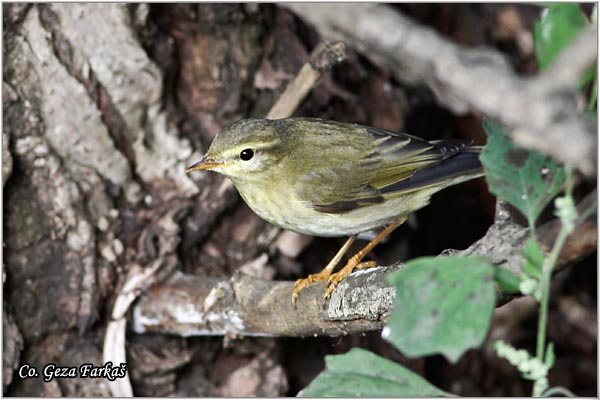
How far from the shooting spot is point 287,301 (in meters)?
3.11

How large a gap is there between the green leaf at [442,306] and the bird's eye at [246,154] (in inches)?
82.1

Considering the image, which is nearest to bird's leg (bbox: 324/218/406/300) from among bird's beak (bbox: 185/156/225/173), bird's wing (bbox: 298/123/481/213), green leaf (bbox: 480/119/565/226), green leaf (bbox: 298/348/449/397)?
bird's wing (bbox: 298/123/481/213)

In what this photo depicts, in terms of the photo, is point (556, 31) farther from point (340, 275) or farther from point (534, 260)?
point (340, 275)

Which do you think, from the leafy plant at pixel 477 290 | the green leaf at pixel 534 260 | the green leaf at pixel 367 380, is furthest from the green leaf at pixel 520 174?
the green leaf at pixel 367 380

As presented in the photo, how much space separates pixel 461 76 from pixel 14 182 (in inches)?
109

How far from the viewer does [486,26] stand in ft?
17.1

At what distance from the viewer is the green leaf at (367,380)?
1.63 meters

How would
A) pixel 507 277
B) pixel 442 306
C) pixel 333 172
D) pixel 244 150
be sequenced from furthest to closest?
1. pixel 333 172
2. pixel 244 150
3. pixel 507 277
4. pixel 442 306

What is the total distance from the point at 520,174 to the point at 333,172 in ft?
6.35

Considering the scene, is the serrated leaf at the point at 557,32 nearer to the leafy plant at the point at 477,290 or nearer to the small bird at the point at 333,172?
the leafy plant at the point at 477,290

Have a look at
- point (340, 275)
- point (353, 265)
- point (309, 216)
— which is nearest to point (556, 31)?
point (340, 275)

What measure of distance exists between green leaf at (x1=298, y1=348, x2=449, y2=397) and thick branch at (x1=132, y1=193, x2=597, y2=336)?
379 millimetres

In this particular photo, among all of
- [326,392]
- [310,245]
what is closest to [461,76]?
[326,392]

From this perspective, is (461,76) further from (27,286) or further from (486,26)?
(486,26)
